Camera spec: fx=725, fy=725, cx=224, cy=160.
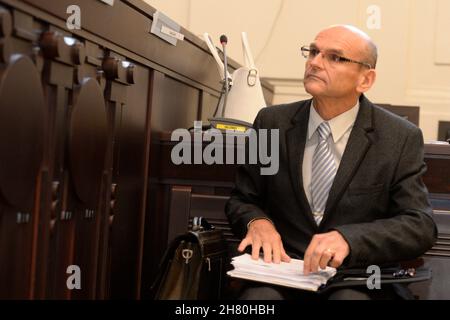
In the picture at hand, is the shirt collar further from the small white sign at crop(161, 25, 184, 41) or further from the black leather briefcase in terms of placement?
the small white sign at crop(161, 25, 184, 41)

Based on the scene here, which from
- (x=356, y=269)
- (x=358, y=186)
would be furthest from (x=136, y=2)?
(x=356, y=269)

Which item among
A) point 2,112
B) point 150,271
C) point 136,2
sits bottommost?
point 150,271

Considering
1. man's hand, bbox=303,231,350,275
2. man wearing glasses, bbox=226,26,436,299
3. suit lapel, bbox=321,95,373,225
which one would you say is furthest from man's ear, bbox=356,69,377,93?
man's hand, bbox=303,231,350,275

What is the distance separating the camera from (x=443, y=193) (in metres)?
2.22

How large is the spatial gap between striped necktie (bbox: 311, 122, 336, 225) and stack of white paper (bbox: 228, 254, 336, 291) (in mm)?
241

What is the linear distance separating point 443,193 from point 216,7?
2.21 meters

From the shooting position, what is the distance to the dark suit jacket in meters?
1.82

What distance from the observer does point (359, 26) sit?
396cm

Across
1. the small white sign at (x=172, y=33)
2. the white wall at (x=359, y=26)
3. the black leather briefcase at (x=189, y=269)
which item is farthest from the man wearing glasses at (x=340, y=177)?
the white wall at (x=359, y=26)

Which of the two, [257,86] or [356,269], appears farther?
[257,86]

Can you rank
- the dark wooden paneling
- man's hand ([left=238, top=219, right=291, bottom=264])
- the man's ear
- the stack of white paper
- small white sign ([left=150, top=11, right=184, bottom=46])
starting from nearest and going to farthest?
the dark wooden paneling → the stack of white paper → man's hand ([left=238, top=219, right=291, bottom=264]) → the man's ear → small white sign ([left=150, top=11, right=184, bottom=46])

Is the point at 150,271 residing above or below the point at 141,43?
below

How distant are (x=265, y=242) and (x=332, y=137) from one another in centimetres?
38
